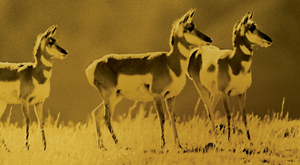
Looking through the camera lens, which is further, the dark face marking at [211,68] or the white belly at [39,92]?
the dark face marking at [211,68]

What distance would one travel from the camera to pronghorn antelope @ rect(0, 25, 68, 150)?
12.2 feet

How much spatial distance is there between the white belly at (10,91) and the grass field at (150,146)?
12.8 inches

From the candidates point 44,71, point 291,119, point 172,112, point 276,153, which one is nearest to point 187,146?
point 172,112

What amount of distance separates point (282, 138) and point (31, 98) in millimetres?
2409

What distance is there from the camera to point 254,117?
4984mm

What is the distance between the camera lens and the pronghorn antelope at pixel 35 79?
3.73 m

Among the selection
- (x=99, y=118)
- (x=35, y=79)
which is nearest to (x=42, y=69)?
(x=35, y=79)

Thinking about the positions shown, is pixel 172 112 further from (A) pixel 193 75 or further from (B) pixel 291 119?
(B) pixel 291 119

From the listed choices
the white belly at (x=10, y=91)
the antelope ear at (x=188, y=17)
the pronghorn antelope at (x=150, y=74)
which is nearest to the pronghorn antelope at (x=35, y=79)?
the white belly at (x=10, y=91)

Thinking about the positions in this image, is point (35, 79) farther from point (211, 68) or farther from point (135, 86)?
point (211, 68)

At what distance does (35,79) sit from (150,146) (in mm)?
1128

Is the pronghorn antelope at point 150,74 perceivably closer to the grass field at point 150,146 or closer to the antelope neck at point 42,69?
the grass field at point 150,146

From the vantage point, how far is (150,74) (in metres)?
3.78

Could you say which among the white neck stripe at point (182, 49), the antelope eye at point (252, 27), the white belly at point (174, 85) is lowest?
the white belly at point (174, 85)
